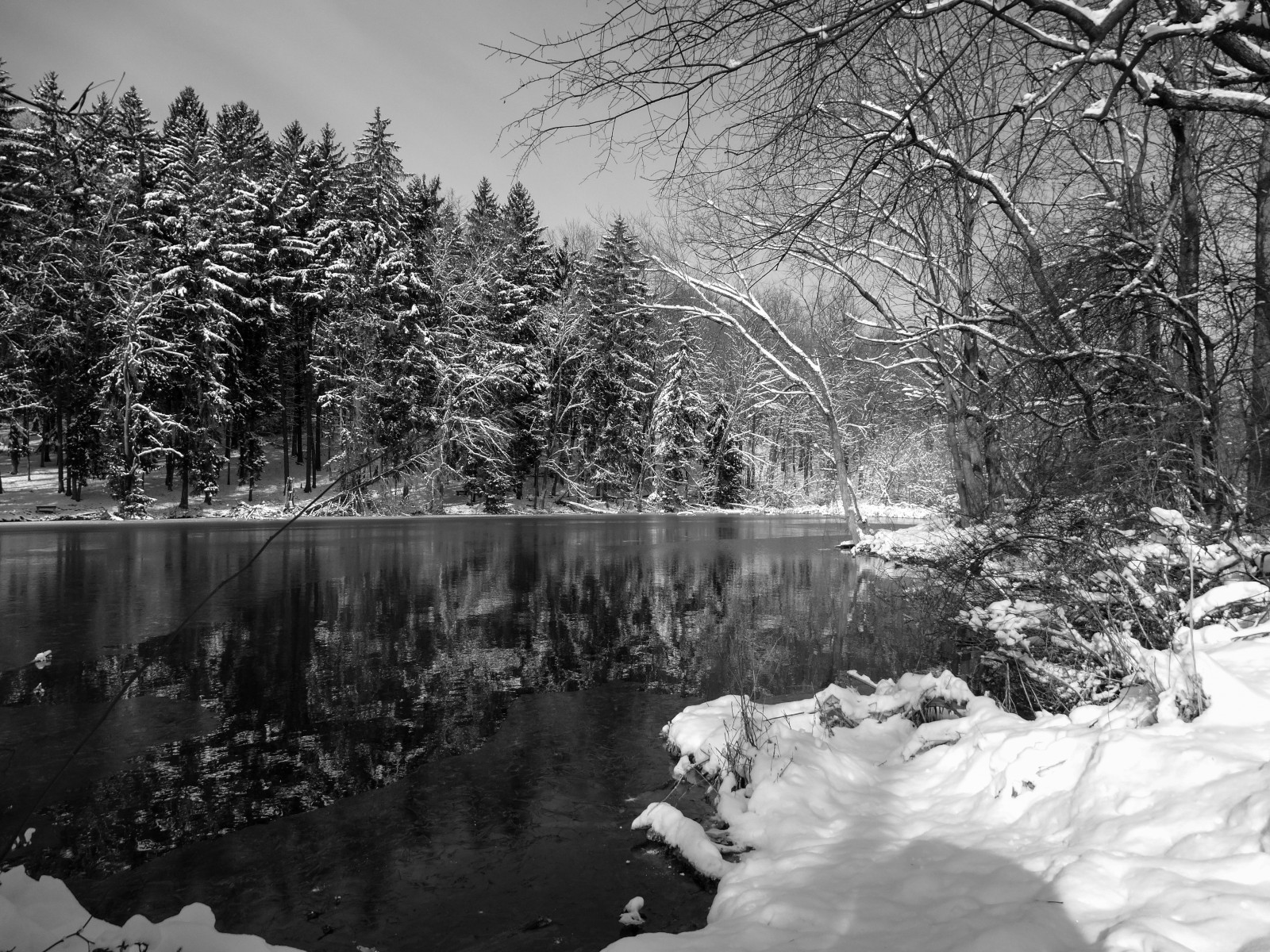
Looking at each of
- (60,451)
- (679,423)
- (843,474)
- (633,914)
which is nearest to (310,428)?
(60,451)

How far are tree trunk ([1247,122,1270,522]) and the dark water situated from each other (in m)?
3.95

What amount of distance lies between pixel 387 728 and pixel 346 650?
2.99m

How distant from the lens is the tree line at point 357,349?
105ft

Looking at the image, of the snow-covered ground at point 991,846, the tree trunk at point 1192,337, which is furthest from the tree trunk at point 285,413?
the tree trunk at point 1192,337

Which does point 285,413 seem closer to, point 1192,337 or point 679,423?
point 679,423

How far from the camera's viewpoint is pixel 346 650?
902 centimetres

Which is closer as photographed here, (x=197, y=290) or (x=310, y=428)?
(x=197, y=290)

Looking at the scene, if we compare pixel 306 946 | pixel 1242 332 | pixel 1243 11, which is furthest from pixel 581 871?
pixel 1242 332

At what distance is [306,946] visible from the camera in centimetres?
338

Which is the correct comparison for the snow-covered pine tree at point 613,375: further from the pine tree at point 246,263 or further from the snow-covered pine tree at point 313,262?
the pine tree at point 246,263

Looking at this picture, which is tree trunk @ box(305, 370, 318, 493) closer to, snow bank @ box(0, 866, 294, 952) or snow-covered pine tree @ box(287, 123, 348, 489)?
snow-covered pine tree @ box(287, 123, 348, 489)

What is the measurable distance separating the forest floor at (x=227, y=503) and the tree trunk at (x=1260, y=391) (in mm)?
27392

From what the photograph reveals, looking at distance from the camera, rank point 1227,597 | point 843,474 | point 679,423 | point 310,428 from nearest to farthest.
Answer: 1. point 1227,597
2. point 843,474
3. point 310,428
4. point 679,423

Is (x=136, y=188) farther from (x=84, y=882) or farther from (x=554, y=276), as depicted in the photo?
(x=554, y=276)
